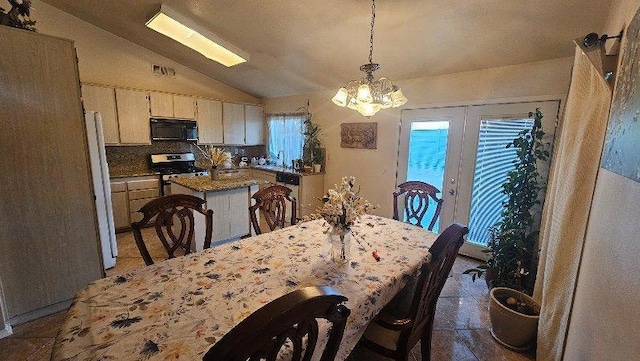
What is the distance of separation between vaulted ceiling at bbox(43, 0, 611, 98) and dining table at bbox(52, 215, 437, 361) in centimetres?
192

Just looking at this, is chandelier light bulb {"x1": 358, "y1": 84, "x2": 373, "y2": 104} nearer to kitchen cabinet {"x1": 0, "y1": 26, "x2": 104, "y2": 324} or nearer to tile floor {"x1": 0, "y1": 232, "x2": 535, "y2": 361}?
tile floor {"x1": 0, "y1": 232, "x2": 535, "y2": 361}

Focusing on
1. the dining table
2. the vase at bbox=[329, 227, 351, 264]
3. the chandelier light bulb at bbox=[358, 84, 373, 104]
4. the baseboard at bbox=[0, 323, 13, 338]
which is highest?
the chandelier light bulb at bbox=[358, 84, 373, 104]

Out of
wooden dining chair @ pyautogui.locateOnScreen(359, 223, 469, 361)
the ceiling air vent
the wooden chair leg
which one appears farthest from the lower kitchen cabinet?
the wooden chair leg

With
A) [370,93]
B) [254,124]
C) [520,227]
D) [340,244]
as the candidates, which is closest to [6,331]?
[340,244]

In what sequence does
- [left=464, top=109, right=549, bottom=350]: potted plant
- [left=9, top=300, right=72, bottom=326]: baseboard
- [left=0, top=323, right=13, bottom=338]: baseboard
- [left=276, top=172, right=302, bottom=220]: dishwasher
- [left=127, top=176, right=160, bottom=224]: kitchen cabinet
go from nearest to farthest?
[left=0, top=323, right=13, bottom=338]: baseboard < [left=9, top=300, right=72, bottom=326]: baseboard < [left=464, top=109, right=549, bottom=350]: potted plant < [left=127, top=176, right=160, bottom=224]: kitchen cabinet < [left=276, top=172, right=302, bottom=220]: dishwasher

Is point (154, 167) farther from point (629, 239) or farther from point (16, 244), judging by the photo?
point (629, 239)

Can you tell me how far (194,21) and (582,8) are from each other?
3587 mm

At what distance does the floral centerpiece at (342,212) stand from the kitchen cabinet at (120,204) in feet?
12.4

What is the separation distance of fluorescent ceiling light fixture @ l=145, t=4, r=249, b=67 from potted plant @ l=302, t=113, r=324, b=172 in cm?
165

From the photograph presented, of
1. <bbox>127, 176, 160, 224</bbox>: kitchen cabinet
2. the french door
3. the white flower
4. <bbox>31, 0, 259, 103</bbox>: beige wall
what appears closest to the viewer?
the white flower

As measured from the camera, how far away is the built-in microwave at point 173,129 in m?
4.31

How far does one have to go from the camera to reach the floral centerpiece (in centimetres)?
146

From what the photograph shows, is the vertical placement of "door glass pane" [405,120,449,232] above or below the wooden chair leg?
above

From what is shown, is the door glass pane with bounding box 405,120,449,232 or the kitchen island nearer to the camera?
the kitchen island
